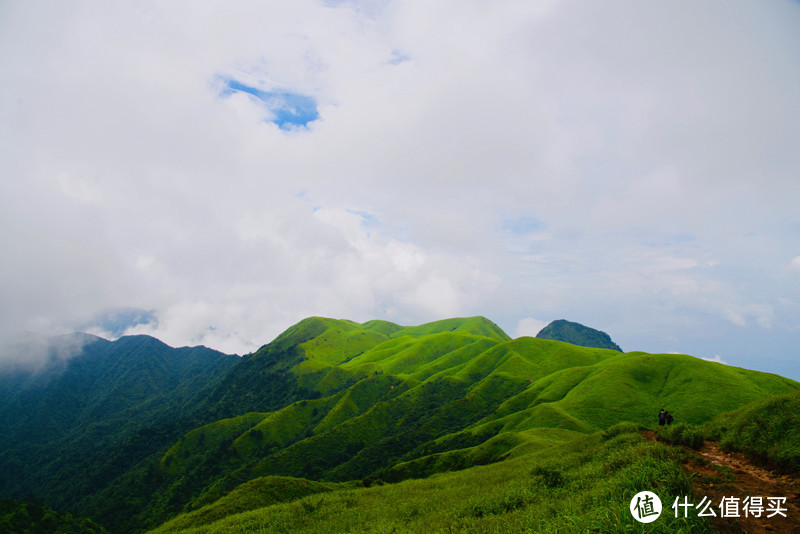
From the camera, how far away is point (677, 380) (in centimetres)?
9300

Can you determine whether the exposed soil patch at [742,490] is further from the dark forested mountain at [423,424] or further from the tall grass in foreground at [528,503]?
the dark forested mountain at [423,424]

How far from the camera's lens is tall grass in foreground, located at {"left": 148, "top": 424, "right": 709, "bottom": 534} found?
40.0ft

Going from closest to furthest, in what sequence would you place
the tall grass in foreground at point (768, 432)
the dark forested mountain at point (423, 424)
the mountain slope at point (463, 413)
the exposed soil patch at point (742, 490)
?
1. the exposed soil patch at point (742, 490)
2. the tall grass in foreground at point (768, 432)
3. the dark forested mountain at point (423, 424)
4. the mountain slope at point (463, 413)

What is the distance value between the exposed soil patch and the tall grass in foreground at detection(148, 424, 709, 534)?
1.19 metres

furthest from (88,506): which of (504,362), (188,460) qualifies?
(504,362)

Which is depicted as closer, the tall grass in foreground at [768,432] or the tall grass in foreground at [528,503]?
the tall grass in foreground at [528,503]

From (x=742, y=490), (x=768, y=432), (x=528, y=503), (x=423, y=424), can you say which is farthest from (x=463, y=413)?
(x=742, y=490)

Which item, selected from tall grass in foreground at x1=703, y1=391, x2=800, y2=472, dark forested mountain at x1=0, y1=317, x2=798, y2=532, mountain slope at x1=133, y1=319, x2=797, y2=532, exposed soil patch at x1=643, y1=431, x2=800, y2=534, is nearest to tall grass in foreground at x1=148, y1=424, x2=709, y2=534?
exposed soil patch at x1=643, y1=431, x2=800, y2=534

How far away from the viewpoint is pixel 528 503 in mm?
20531

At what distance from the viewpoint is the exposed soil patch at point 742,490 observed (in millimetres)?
12156

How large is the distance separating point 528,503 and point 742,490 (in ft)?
33.0

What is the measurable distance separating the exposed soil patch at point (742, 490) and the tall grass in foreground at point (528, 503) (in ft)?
3.92

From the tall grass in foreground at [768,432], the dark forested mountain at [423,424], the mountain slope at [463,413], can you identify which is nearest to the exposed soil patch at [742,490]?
the tall grass in foreground at [768,432]

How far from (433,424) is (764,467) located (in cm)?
11782
